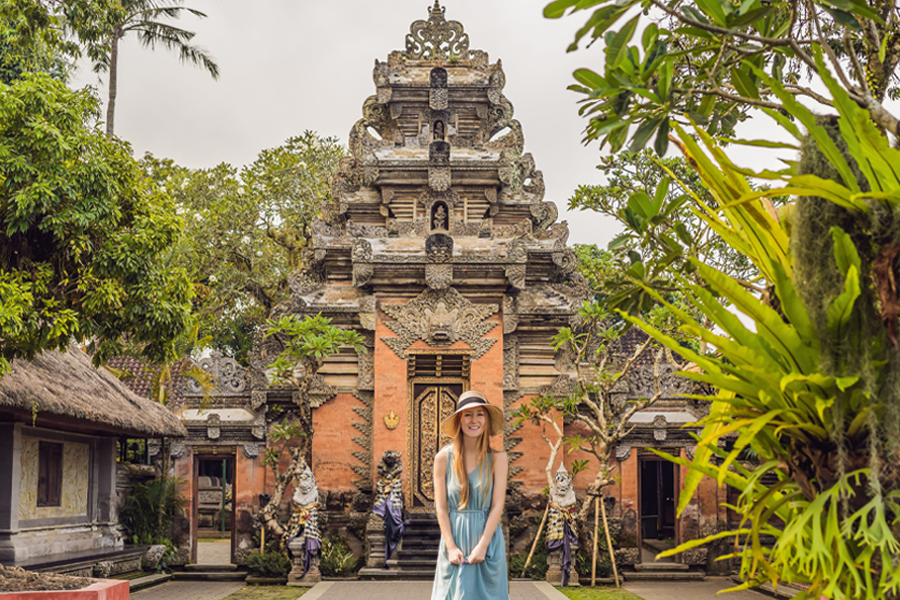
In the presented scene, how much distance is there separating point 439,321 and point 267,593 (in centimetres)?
533

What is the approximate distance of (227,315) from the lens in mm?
25469

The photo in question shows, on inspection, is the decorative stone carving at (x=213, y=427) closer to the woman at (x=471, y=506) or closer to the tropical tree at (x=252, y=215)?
the tropical tree at (x=252, y=215)

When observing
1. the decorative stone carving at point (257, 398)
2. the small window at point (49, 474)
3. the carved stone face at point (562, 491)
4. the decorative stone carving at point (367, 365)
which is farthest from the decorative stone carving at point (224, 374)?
the carved stone face at point (562, 491)

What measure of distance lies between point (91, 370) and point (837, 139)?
13.3 m

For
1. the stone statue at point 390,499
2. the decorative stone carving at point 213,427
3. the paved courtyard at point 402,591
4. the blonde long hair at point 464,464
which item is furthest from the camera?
the decorative stone carving at point 213,427

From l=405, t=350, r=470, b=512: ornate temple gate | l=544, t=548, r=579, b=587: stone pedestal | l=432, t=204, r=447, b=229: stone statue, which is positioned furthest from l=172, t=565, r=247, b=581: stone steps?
l=432, t=204, r=447, b=229: stone statue

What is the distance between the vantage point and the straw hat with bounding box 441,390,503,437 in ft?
13.7

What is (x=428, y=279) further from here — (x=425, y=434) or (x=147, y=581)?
(x=147, y=581)

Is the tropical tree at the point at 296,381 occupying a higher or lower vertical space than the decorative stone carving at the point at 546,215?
lower

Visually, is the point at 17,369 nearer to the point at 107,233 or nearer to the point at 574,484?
the point at 107,233

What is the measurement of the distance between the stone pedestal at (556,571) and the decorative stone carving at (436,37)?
10.1 m

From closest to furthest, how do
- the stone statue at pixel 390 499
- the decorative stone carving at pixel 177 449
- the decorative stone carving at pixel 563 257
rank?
1. the stone statue at pixel 390 499
2. the decorative stone carving at pixel 177 449
3. the decorative stone carving at pixel 563 257

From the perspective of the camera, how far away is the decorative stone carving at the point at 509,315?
15.3 meters

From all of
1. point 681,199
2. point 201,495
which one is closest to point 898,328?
point 681,199
